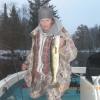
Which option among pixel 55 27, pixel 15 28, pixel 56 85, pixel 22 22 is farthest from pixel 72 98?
pixel 22 22

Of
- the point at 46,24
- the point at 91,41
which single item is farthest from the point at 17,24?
the point at 46,24

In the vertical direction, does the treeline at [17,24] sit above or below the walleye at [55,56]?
above

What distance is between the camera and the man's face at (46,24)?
5.67 metres

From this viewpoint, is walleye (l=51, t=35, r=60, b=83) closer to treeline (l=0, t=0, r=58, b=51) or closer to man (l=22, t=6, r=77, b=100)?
man (l=22, t=6, r=77, b=100)

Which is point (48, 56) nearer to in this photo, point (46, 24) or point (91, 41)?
point (46, 24)

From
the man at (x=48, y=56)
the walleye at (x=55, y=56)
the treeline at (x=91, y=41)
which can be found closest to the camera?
the walleye at (x=55, y=56)

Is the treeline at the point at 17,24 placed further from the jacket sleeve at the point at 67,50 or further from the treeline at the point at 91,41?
the jacket sleeve at the point at 67,50

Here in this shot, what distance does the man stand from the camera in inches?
222

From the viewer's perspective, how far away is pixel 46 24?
5660 mm

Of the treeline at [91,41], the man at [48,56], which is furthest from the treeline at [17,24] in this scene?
the man at [48,56]

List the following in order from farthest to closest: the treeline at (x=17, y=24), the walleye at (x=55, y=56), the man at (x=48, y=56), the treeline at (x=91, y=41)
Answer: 1. the treeline at (x=17, y=24)
2. the treeline at (x=91, y=41)
3. the man at (x=48, y=56)
4. the walleye at (x=55, y=56)

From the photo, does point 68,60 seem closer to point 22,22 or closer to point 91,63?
point 91,63

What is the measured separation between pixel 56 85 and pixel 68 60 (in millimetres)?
297

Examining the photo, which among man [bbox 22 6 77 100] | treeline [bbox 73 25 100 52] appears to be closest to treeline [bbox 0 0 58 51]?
treeline [bbox 73 25 100 52]
